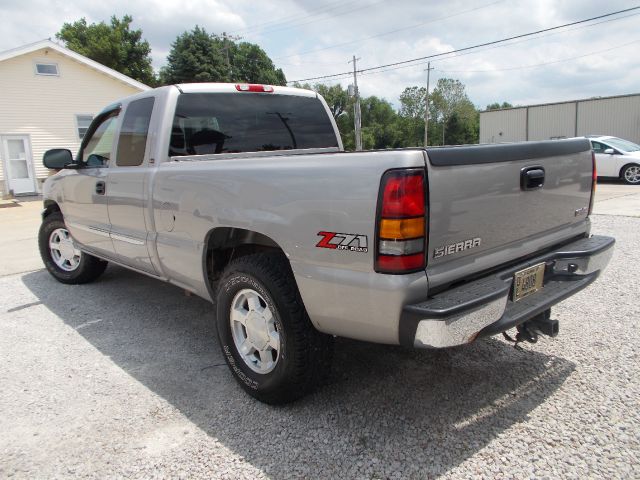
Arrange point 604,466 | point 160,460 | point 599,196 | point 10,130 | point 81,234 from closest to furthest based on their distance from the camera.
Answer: point 604,466
point 160,460
point 81,234
point 599,196
point 10,130

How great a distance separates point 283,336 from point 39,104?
1914 centimetres

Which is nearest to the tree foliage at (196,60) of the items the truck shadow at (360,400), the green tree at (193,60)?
the green tree at (193,60)

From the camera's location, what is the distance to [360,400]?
2797mm

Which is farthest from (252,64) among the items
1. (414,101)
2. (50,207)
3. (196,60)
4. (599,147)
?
(50,207)

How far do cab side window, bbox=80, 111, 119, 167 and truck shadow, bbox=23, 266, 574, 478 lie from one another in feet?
4.95

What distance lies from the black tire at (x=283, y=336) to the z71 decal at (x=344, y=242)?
1.28 ft

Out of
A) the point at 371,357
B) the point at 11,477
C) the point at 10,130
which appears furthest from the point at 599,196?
the point at 10,130

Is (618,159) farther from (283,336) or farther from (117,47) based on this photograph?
(117,47)

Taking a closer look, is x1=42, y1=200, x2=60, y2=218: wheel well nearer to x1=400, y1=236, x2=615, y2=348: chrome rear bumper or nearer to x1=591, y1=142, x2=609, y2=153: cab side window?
x1=400, y1=236, x2=615, y2=348: chrome rear bumper

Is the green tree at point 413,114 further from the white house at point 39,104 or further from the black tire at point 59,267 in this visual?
the black tire at point 59,267

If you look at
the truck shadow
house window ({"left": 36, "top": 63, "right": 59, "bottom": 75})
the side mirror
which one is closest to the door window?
house window ({"left": 36, "top": 63, "right": 59, "bottom": 75})

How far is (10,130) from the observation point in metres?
17.1

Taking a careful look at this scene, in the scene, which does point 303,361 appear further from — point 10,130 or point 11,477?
point 10,130

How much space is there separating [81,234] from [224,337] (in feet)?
8.52
